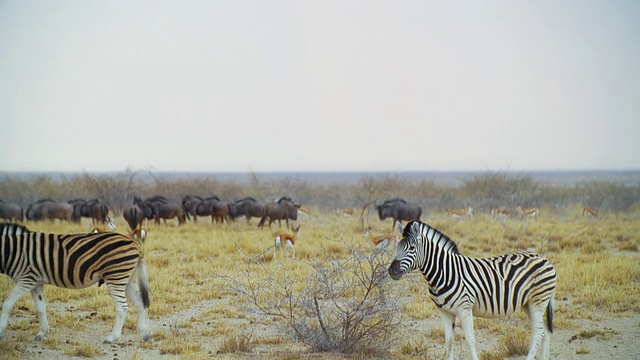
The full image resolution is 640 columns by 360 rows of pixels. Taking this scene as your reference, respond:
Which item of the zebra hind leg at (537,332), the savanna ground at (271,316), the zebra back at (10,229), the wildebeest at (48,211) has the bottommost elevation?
the savanna ground at (271,316)

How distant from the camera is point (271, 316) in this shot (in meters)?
8.70

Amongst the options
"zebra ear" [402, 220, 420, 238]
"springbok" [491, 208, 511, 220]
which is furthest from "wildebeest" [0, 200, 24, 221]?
"springbok" [491, 208, 511, 220]

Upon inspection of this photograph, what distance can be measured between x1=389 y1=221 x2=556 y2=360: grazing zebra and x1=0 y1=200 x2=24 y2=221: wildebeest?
12.8m

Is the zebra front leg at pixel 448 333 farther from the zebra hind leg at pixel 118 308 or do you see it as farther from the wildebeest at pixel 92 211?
the wildebeest at pixel 92 211

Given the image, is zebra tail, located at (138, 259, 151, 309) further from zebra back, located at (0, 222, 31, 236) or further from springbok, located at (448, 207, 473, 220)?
springbok, located at (448, 207, 473, 220)

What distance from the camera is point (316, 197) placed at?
3084 cm

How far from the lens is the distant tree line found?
22219mm

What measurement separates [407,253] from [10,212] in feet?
42.7

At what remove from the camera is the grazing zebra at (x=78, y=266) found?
7402mm

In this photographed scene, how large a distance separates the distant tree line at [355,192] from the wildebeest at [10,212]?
299 cm

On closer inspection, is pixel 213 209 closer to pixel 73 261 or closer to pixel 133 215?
pixel 133 215

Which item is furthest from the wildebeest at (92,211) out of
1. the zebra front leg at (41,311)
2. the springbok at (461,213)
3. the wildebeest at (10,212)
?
the zebra front leg at (41,311)

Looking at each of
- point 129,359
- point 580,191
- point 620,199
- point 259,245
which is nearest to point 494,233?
point 259,245

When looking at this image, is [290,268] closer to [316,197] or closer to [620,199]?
[620,199]
